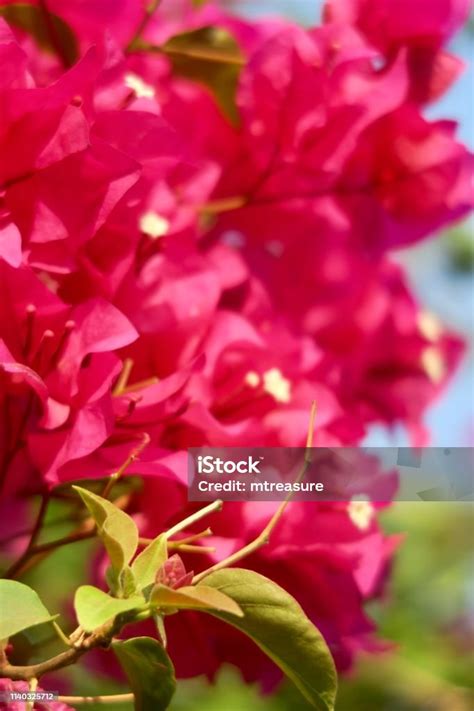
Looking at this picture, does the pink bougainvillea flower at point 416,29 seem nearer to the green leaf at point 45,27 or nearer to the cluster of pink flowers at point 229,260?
the cluster of pink flowers at point 229,260

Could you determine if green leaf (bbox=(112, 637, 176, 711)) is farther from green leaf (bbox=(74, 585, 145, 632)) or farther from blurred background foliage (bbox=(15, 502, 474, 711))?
blurred background foliage (bbox=(15, 502, 474, 711))

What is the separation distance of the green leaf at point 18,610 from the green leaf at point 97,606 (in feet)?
0.05

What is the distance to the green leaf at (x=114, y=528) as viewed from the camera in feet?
1.29

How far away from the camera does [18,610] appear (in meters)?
0.39

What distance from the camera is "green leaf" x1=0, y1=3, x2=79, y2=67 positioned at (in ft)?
2.04

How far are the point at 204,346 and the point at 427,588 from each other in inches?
29.3

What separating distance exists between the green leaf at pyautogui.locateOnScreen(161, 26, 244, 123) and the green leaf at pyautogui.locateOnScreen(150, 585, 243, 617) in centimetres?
40

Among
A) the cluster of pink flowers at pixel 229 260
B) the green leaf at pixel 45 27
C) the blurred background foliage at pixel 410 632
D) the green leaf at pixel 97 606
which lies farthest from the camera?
the blurred background foliage at pixel 410 632

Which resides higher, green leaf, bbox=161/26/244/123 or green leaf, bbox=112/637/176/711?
green leaf, bbox=161/26/244/123

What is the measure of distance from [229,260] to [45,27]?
174 millimetres

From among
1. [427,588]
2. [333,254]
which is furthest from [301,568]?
[427,588]

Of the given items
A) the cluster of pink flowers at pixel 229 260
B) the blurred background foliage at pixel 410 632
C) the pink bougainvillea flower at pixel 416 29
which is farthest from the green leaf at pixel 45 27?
the blurred background foliage at pixel 410 632

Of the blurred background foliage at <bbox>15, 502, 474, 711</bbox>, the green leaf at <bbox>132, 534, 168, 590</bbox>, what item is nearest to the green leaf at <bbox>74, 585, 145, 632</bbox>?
the green leaf at <bbox>132, 534, 168, 590</bbox>

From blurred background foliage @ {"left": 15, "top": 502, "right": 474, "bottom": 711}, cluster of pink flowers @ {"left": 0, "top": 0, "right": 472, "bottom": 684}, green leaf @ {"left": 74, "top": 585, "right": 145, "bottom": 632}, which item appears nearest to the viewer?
green leaf @ {"left": 74, "top": 585, "right": 145, "bottom": 632}
